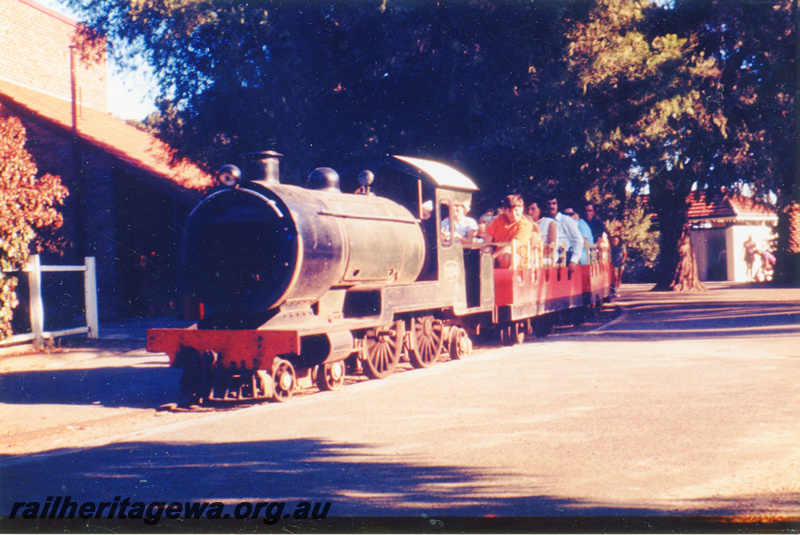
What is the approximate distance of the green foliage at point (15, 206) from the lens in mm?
12164

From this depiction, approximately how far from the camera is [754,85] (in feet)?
67.2

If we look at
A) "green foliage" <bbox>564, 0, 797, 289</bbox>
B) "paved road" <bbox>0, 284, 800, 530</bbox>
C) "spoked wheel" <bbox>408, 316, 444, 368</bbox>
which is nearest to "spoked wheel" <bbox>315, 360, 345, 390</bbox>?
"paved road" <bbox>0, 284, 800, 530</bbox>

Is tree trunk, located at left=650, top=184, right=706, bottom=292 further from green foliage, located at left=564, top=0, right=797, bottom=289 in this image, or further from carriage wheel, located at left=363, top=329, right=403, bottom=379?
carriage wheel, located at left=363, top=329, right=403, bottom=379

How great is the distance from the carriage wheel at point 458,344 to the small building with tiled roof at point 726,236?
29.6m

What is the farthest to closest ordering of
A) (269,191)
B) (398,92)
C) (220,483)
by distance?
1. (398,92)
2. (269,191)
3. (220,483)

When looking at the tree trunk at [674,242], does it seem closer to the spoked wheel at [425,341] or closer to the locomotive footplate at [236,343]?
the spoked wheel at [425,341]

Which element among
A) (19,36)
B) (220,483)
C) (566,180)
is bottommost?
(220,483)

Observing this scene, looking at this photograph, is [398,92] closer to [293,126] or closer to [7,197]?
[293,126]

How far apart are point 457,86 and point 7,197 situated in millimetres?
8124

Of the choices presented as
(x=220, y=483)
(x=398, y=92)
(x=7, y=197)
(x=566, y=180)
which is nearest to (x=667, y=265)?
(x=566, y=180)

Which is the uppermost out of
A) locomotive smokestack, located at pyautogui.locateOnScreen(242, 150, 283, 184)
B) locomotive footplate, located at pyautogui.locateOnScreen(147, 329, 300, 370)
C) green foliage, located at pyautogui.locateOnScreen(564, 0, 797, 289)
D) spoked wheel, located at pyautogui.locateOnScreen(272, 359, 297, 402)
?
green foliage, located at pyautogui.locateOnScreen(564, 0, 797, 289)

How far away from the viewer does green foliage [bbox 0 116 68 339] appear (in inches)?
479

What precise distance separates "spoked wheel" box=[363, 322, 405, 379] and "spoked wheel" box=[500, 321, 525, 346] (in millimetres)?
3351

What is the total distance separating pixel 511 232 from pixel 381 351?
3.76 meters
